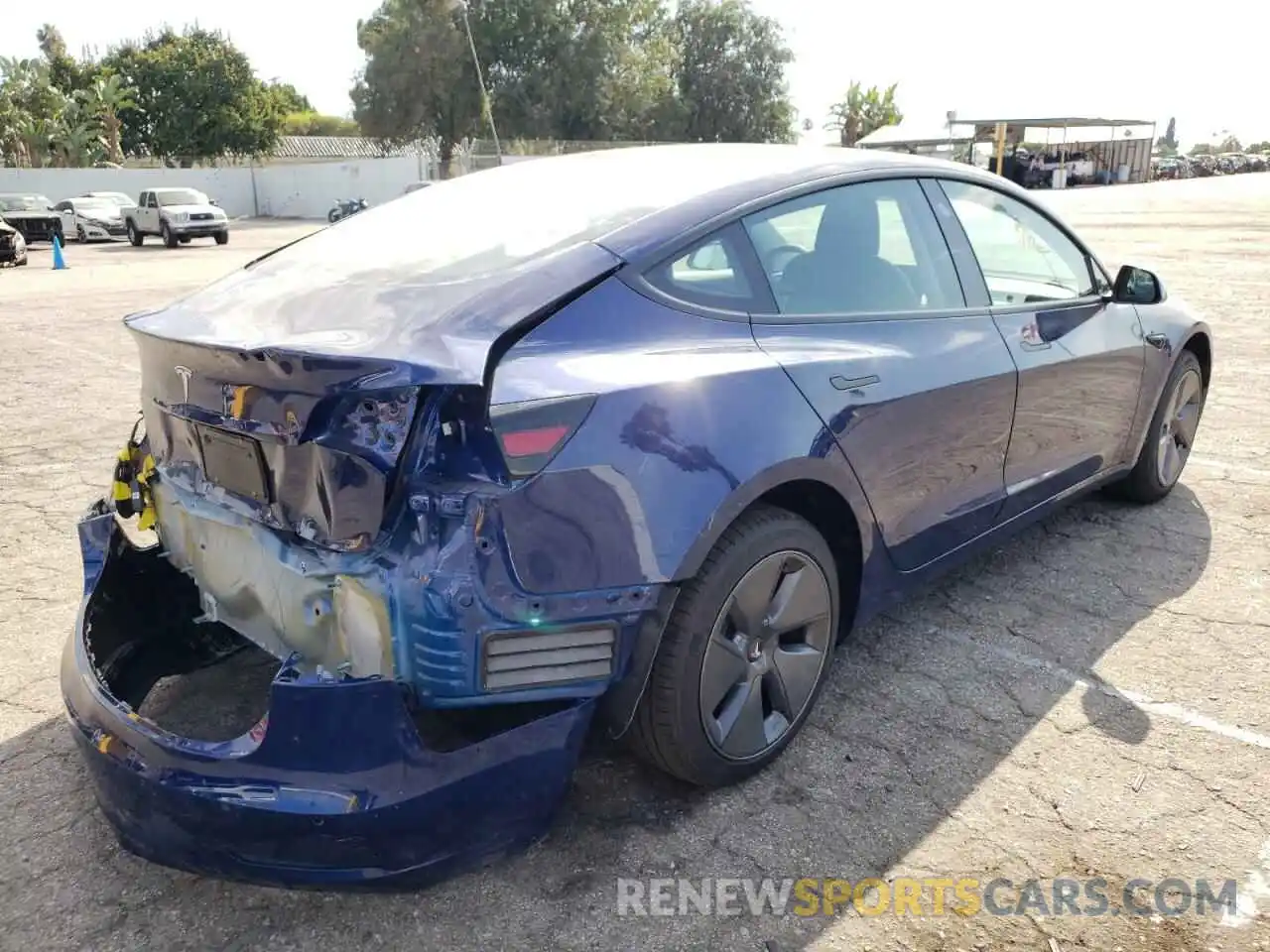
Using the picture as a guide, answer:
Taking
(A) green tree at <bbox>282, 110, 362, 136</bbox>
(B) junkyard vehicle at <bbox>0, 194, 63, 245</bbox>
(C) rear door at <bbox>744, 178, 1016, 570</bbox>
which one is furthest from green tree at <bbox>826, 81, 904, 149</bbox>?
(C) rear door at <bbox>744, 178, 1016, 570</bbox>

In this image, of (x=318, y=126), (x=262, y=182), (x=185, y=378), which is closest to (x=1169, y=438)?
(x=185, y=378)

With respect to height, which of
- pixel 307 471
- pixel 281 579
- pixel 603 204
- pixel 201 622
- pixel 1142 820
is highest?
pixel 603 204

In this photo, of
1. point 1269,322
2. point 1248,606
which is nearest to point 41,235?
point 1269,322

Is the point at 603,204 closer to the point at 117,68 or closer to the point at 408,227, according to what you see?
the point at 408,227

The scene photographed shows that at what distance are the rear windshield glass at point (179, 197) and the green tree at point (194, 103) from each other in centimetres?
2573

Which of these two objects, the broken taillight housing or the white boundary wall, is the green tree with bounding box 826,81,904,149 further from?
the broken taillight housing

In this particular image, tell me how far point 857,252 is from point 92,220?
3069cm

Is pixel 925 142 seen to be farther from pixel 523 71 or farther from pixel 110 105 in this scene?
pixel 110 105

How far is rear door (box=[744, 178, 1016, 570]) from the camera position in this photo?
8.54ft

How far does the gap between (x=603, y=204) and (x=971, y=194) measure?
1510mm

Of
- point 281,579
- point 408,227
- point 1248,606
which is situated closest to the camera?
point 281,579

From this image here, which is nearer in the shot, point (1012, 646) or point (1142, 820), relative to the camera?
point (1142, 820)

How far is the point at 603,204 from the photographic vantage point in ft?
8.43

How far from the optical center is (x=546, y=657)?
2.09m
